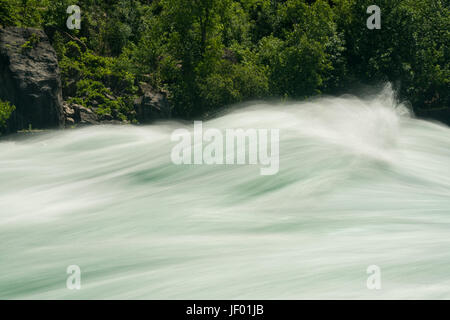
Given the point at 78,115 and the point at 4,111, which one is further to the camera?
the point at 78,115

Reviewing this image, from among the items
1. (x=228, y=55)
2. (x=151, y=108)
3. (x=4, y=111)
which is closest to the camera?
(x=4, y=111)

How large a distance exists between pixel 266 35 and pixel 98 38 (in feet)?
34.2

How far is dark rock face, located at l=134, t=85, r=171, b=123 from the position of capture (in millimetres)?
27469

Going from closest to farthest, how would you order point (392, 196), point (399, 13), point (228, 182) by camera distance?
point (392, 196) < point (228, 182) < point (399, 13)

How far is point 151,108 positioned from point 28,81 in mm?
6033

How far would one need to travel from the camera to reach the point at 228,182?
10.7 meters

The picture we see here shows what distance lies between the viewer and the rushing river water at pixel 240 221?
5.99 m

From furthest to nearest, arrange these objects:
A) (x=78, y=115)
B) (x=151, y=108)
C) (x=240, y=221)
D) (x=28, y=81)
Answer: (x=151, y=108) → (x=78, y=115) → (x=28, y=81) → (x=240, y=221)

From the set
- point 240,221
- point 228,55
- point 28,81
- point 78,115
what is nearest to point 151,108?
point 78,115

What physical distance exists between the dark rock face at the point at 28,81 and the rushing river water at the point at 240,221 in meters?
9.00

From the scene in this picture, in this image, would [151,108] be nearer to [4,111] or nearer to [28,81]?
[28,81]

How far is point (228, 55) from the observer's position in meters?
29.6
